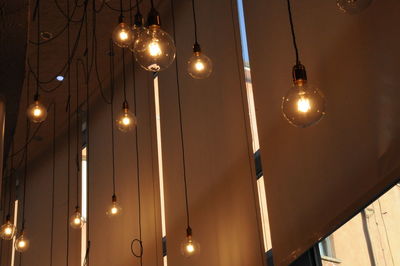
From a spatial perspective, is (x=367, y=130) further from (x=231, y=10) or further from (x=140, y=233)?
(x=140, y=233)

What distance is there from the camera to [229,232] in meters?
5.56

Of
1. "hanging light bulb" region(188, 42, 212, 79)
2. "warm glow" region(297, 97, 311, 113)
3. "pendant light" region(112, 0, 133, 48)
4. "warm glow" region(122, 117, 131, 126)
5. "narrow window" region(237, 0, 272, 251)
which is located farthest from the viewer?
"narrow window" region(237, 0, 272, 251)

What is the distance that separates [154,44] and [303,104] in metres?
0.71

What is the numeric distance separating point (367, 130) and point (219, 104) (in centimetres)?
216

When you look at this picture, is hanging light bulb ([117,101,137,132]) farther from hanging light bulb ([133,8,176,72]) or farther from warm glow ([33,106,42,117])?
hanging light bulb ([133,8,176,72])

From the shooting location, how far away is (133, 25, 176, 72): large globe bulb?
9.13 ft

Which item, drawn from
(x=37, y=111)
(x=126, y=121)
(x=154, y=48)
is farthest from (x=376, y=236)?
(x=37, y=111)

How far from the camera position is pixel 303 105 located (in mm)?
2588

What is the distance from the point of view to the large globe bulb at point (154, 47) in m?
2.78

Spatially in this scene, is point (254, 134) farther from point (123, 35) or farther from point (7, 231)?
point (7, 231)

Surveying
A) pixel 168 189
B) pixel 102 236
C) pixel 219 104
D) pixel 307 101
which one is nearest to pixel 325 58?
pixel 219 104

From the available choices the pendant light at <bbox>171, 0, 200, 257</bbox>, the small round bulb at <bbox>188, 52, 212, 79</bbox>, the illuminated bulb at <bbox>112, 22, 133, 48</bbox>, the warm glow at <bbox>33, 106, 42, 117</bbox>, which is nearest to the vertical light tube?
the pendant light at <bbox>171, 0, 200, 257</bbox>

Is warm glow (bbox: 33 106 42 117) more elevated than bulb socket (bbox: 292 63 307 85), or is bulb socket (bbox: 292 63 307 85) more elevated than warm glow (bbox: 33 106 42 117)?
warm glow (bbox: 33 106 42 117)

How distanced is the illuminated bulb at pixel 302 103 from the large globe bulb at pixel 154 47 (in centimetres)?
58
